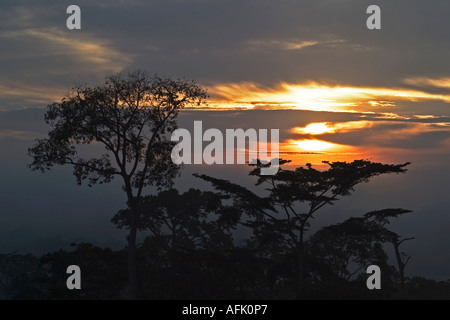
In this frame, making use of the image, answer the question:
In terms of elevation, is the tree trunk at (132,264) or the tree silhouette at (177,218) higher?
the tree silhouette at (177,218)

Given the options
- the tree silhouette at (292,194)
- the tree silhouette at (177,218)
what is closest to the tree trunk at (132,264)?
the tree silhouette at (292,194)

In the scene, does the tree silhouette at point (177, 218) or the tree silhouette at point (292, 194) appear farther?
the tree silhouette at point (177, 218)

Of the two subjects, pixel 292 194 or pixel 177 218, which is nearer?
pixel 292 194

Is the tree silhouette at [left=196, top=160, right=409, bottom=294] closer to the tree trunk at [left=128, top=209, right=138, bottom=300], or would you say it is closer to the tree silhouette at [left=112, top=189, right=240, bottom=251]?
the tree trunk at [left=128, top=209, right=138, bottom=300]

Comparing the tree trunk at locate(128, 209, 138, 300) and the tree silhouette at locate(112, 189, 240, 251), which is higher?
the tree silhouette at locate(112, 189, 240, 251)

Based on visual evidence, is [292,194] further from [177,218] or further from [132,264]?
[177,218]

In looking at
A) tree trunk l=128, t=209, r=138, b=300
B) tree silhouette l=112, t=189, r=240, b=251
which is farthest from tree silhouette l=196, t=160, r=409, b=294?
tree silhouette l=112, t=189, r=240, b=251

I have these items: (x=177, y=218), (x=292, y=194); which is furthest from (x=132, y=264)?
(x=177, y=218)

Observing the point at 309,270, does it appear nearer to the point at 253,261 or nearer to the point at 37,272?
the point at 253,261

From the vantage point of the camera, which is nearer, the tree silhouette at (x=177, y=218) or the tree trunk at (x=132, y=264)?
the tree trunk at (x=132, y=264)

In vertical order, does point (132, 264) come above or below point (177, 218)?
below

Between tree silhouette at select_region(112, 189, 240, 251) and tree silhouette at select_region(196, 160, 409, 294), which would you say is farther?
tree silhouette at select_region(112, 189, 240, 251)

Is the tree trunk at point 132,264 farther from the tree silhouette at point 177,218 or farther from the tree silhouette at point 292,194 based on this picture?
the tree silhouette at point 177,218

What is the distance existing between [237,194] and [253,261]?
521cm
